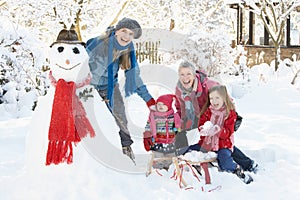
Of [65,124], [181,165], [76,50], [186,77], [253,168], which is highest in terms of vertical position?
[76,50]

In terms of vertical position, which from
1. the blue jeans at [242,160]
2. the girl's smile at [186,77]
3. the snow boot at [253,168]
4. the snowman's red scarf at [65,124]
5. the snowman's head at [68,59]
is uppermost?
the snowman's head at [68,59]

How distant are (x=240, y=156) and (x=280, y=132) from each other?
5.31 feet

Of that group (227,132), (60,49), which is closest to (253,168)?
(227,132)

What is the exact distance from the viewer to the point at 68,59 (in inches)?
120

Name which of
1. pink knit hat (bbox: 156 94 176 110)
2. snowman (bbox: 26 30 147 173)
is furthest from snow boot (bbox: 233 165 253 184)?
snowman (bbox: 26 30 147 173)

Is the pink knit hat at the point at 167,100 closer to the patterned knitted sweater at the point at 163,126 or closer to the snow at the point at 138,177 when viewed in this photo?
the patterned knitted sweater at the point at 163,126

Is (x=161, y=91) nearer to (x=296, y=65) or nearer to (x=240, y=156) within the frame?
(x=296, y=65)

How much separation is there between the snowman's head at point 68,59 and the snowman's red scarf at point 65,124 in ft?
0.28

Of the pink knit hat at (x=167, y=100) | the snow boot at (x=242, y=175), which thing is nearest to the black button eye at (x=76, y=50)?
the pink knit hat at (x=167, y=100)

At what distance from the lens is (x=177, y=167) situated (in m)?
3.37

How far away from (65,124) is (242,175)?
1.67 meters

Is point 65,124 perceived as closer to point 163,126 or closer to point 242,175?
point 163,126

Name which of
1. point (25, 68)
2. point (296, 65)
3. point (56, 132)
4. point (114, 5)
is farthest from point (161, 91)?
point (56, 132)

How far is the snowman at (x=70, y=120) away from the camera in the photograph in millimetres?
2906
